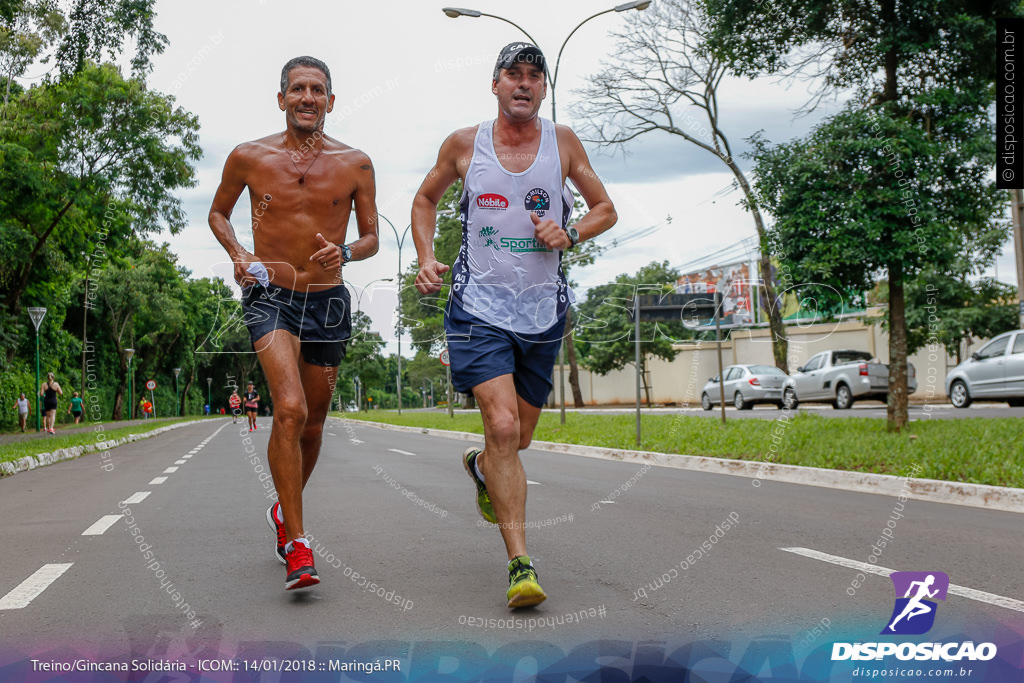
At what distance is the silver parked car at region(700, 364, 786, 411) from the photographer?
24.4m

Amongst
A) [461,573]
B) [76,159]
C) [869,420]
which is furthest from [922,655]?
[76,159]

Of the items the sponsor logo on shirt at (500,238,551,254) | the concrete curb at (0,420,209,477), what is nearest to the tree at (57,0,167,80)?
the concrete curb at (0,420,209,477)

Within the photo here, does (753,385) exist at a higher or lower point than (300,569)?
higher

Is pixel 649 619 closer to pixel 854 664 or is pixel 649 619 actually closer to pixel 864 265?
pixel 854 664

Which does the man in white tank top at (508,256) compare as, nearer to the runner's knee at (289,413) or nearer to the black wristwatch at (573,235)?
the black wristwatch at (573,235)

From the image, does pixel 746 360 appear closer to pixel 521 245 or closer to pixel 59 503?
pixel 59 503

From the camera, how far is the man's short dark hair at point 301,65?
13.3 feet

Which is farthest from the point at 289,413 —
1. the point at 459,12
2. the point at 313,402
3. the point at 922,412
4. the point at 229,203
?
the point at 922,412

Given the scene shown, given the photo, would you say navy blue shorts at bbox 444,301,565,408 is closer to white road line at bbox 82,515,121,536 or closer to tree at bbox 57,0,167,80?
white road line at bbox 82,515,121,536

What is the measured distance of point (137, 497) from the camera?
8.03m

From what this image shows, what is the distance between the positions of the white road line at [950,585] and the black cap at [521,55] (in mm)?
2747

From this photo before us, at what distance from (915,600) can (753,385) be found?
21.5 m

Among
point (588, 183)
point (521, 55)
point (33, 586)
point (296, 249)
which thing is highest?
point (521, 55)

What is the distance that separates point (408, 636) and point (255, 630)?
1.83 feet
